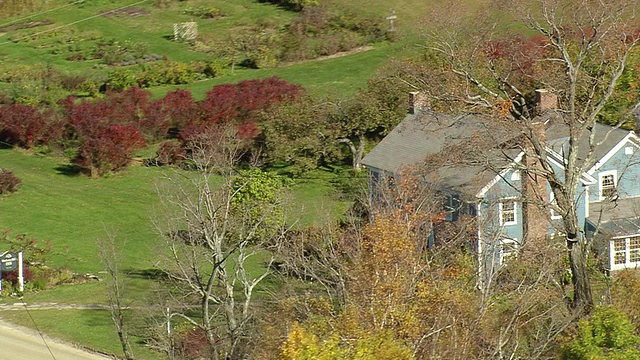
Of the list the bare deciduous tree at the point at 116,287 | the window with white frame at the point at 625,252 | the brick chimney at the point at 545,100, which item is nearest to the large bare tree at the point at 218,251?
the bare deciduous tree at the point at 116,287

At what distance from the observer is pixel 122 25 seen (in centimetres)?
7519

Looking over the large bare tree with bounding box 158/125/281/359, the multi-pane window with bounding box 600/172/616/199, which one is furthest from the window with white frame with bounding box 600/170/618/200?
the large bare tree with bounding box 158/125/281/359

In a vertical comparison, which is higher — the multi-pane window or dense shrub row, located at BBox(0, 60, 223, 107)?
dense shrub row, located at BBox(0, 60, 223, 107)

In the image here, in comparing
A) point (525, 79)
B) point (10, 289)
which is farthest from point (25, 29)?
point (10, 289)

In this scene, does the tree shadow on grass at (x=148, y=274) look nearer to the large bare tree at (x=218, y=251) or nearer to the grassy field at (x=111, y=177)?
the grassy field at (x=111, y=177)

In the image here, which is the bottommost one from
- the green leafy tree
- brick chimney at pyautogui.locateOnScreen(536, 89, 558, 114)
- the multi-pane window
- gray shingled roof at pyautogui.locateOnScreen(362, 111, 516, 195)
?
the multi-pane window

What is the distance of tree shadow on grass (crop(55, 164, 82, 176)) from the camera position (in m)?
53.6

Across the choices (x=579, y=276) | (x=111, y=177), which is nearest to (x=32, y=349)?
(x=579, y=276)

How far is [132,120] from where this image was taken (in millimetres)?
57562

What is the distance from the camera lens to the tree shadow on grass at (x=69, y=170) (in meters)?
53.6

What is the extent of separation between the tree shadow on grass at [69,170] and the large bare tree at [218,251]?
700 centimetres

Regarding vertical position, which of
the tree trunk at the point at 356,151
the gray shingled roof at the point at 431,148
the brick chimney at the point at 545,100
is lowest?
the tree trunk at the point at 356,151

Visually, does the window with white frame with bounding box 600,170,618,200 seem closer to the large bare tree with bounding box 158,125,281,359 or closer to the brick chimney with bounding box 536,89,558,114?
the brick chimney with bounding box 536,89,558,114

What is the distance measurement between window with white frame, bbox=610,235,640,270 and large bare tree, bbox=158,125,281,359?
11.9m
